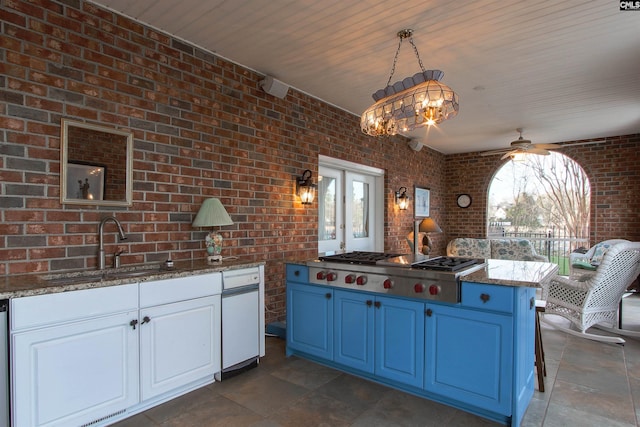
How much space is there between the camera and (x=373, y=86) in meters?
3.85

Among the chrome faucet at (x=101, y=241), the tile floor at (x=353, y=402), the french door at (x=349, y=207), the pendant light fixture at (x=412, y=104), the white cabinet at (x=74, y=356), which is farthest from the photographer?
the french door at (x=349, y=207)

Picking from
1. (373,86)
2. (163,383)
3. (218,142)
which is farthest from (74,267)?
(373,86)

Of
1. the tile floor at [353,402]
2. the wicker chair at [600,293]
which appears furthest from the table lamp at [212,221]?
the wicker chair at [600,293]

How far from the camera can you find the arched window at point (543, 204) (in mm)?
6994

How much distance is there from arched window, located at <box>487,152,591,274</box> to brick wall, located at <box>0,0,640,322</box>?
4576 mm

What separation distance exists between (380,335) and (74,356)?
1.85 meters

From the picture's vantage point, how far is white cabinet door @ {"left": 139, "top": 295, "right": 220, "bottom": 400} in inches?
84.7

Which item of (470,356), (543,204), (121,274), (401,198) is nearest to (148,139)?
(121,274)

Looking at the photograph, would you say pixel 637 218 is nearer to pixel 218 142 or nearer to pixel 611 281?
pixel 611 281

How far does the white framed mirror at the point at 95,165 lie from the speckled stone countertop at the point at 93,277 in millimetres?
473

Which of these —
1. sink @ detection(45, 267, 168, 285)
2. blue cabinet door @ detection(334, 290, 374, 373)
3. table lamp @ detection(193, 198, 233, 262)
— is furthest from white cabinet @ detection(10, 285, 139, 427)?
blue cabinet door @ detection(334, 290, 374, 373)

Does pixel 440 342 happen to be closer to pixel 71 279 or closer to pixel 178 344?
pixel 178 344

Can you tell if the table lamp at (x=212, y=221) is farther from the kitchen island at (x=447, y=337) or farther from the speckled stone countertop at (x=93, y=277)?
the kitchen island at (x=447, y=337)

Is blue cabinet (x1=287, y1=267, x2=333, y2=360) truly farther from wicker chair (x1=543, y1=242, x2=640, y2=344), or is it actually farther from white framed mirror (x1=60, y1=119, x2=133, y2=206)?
wicker chair (x1=543, y1=242, x2=640, y2=344)
